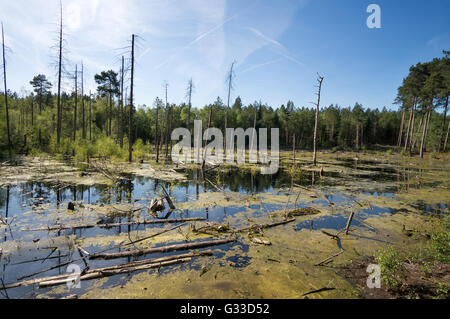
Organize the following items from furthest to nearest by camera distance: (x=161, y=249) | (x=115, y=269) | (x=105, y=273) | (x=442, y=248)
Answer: (x=161, y=249)
(x=442, y=248)
(x=115, y=269)
(x=105, y=273)

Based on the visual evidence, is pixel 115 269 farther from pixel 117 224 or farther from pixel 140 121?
pixel 140 121

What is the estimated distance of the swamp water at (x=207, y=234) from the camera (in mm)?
4543

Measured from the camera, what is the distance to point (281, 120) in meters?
74.8

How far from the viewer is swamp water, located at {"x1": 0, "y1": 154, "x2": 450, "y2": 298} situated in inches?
179

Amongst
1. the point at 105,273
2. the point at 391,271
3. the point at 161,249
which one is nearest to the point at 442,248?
the point at 391,271

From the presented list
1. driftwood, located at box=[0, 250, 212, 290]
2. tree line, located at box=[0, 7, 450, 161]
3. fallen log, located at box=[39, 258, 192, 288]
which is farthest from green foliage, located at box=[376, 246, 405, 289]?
tree line, located at box=[0, 7, 450, 161]

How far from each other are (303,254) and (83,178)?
15377mm

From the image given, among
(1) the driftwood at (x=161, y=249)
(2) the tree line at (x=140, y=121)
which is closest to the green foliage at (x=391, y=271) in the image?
(1) the driftwood at (x=161, y=249)

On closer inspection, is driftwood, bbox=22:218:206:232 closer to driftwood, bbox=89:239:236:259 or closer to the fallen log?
driftwood, bbox=89:239:236:259

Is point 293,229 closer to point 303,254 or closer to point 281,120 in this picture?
point 303,254

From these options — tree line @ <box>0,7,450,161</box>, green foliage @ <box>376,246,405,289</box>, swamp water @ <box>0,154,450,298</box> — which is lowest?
swamp water @ <box>0,154,450,298</box>

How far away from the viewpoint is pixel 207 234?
7.25m

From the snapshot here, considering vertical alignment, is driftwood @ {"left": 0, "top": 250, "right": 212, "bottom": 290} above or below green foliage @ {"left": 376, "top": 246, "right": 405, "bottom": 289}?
below

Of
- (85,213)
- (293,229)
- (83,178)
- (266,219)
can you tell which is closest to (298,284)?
(293,229)
